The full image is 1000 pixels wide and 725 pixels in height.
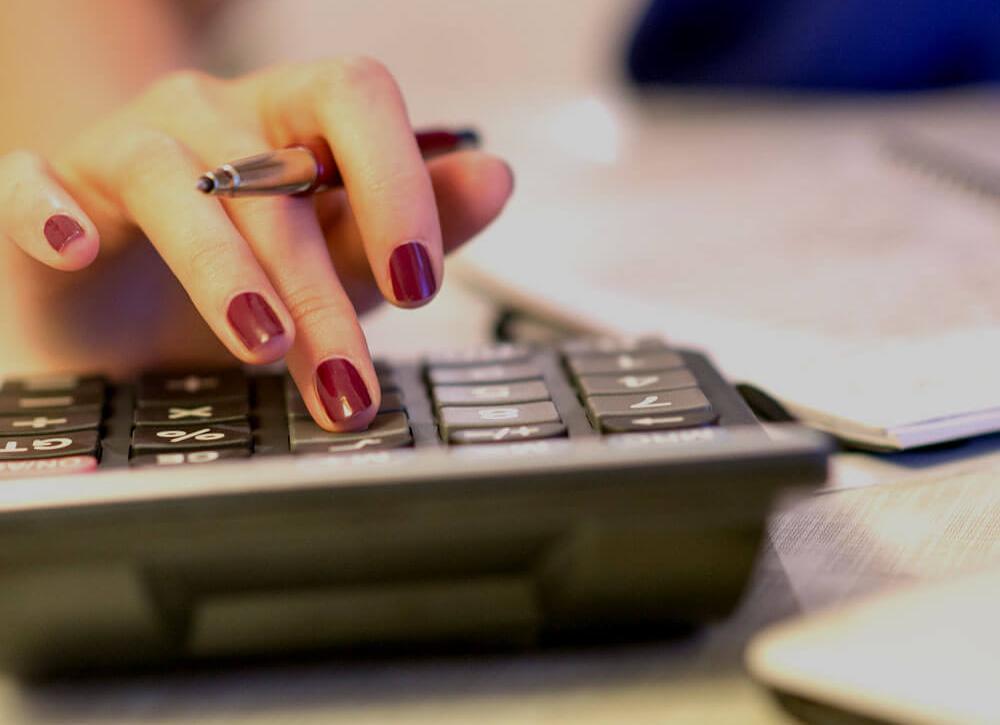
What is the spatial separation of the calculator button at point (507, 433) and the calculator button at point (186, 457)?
59 millimetres

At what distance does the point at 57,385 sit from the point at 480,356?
0.14m

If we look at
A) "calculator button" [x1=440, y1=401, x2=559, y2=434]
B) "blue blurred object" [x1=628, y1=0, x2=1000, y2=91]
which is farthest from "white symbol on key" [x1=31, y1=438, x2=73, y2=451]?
"blue blurred object" [x1=628, y1=0, x2=1000, y2=91]

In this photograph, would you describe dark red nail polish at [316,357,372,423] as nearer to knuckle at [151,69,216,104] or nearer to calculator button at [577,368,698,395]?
calculator button at [577,368,698,395]

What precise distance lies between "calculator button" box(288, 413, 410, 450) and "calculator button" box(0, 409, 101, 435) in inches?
2.4

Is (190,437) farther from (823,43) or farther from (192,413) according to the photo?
(823,43)

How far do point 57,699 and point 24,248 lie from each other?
0.51ft

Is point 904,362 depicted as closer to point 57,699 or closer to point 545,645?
point 545,645

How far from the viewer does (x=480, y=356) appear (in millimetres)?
382

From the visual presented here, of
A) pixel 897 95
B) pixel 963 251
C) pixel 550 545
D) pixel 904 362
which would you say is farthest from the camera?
pixel 897 95

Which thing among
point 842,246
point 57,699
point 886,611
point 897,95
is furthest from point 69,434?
point 897,95

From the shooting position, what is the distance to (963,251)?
0.61 metres

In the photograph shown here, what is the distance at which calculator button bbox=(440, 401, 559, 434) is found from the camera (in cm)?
31

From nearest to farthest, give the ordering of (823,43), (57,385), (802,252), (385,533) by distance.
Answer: (385,533) → (57,385) → (802,252) → (823,43)

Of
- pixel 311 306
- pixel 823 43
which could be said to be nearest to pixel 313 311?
pixel 311 306
